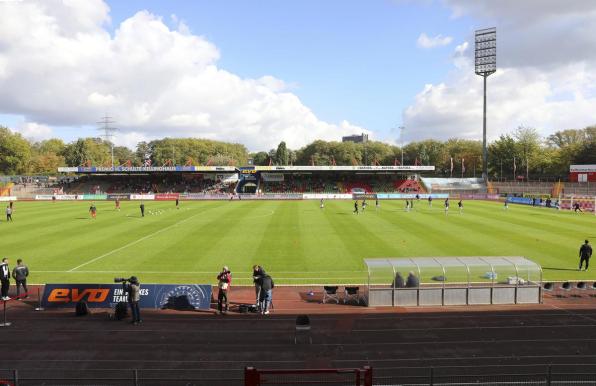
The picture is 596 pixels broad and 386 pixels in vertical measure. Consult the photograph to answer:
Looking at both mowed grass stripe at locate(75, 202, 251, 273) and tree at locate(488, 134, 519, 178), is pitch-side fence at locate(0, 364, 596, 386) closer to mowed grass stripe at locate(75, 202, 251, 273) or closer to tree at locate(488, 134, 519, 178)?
mowed grass stripe at locate(75, 202, 251, 273)

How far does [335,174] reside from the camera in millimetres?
104688

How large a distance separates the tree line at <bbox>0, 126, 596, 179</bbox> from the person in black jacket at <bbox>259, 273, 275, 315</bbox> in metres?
80.6

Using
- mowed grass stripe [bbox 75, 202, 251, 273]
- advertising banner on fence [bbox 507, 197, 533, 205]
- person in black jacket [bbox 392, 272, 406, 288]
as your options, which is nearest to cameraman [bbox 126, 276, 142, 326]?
mowed grass stripe [bbox 75, 202, 251, 273]

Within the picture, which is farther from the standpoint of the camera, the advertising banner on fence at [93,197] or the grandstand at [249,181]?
the grandstand at [249,181]

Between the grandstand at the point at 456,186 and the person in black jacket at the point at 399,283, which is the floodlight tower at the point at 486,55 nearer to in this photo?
the grandstand at the point at 456,186

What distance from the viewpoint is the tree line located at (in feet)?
369

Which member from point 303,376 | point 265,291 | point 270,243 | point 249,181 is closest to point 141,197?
point 249,181

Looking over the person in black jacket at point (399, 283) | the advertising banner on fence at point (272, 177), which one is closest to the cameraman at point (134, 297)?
the person in black jacket at point (399, 283)

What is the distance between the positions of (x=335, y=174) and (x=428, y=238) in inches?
2827

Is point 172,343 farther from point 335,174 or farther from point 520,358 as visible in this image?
point 335,174

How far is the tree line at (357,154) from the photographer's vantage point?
369 ft

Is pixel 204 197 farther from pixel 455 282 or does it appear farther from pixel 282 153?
pixel 282 153

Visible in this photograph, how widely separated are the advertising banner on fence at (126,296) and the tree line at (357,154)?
78.6 meters

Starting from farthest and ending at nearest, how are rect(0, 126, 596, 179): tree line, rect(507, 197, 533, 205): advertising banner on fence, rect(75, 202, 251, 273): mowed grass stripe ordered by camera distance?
rect(0, 126, 596, 179): tree line, rect(507, 197, 533, 205): advertising banner on fence, rect(75, 202, 251, 273): mowed grass stripe
